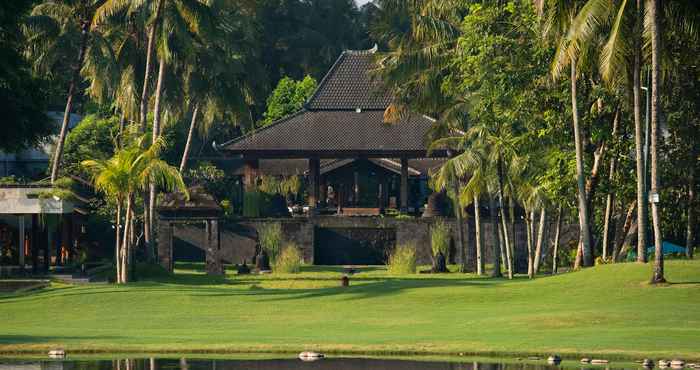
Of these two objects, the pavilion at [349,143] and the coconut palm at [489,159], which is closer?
the coconut palm at [489,159]

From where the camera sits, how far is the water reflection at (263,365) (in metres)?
23.4

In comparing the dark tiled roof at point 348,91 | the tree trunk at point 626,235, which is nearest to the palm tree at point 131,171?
the tree trunk at point 626,235

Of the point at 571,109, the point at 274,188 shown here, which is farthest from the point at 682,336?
the point at 274,188

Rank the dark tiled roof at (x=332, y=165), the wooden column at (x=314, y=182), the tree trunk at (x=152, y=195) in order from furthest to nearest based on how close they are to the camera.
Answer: the dark tiled roof at (x=332, y=165), the wooden column at (x=314, y=182), the tree trunk at (x=152, y=195)

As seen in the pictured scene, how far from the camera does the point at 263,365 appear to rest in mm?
23891

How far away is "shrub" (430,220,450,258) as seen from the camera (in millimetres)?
55844

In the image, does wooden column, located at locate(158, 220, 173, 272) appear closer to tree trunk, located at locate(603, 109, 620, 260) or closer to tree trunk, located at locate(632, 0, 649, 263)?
tree trunk, located at locate(603, 109, 620, 260)

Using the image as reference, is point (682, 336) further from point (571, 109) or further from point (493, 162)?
point (493, 162)

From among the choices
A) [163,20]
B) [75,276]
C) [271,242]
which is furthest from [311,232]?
[75,276]

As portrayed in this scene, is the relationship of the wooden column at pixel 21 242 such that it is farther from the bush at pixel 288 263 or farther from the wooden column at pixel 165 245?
the bush at pixel 288 263

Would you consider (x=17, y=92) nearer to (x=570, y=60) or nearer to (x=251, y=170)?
(x=570, y=60)

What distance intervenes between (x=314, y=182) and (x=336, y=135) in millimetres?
2457

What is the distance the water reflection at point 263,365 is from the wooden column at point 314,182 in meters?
35.8

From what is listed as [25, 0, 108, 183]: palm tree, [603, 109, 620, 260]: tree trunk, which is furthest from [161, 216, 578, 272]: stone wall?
[603, 109, 620, 260]: tree trunk
